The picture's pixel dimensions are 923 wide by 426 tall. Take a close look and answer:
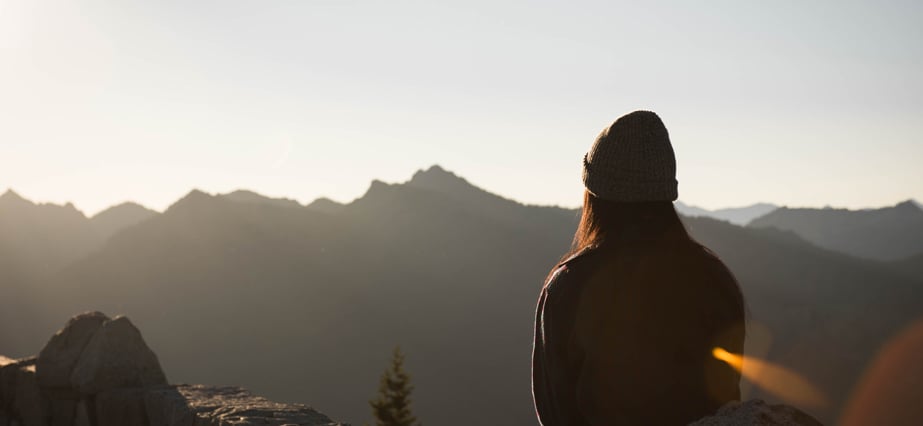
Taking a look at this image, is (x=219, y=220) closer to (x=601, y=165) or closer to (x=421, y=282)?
(x=421, y=282)

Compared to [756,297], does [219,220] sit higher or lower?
higher

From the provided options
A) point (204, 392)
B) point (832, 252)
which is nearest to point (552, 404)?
point (204, 392)

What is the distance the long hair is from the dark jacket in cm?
5

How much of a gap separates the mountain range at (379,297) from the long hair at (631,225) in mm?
80725

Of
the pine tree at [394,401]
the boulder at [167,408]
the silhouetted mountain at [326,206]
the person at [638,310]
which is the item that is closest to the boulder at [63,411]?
the boulder at [167,408]

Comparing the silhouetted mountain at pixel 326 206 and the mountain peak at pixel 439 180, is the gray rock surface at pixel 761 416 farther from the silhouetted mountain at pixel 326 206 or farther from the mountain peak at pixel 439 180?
the mountain peak at pixel 439 180

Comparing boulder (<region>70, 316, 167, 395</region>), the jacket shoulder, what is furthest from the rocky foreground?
the jacket shoulder

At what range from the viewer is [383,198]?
135 meters

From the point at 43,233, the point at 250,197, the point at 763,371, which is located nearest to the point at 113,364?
the point at 763,371

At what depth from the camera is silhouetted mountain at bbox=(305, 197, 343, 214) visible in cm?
13098

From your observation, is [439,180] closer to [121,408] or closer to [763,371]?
[121,408]

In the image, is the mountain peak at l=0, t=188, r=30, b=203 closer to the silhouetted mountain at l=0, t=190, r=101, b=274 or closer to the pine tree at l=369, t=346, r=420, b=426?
the silhouetted mountain at l=0, t=190, r=101, b=274

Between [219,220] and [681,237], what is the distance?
12088 centimetres

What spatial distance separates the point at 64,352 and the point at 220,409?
2916 millimetres
